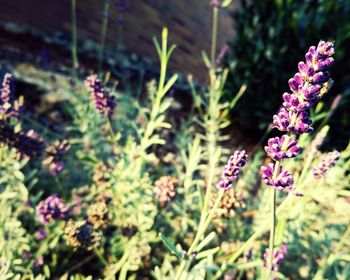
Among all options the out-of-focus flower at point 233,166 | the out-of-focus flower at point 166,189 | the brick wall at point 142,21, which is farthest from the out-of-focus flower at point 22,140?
the brick wall at point 142,21

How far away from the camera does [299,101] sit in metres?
0.99

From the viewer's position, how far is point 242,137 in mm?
4477

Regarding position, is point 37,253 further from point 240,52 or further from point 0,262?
point 240,52

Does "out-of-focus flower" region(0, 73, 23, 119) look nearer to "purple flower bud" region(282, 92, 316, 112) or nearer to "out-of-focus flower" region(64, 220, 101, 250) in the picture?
"out-of-focus flower" region(64, 220, 101, 250)

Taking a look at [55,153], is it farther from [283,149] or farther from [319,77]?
[319,77]

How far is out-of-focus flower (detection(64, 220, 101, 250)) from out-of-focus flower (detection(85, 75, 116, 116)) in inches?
21.1

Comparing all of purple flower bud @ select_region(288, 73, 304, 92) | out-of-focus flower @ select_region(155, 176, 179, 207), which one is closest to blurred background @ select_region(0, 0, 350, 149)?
out-of-focus flower @ select_region(155, 176, 179, 207)

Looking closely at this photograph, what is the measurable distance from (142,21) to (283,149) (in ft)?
17.7

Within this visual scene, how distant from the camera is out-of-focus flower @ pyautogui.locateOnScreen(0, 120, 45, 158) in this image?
173 cm

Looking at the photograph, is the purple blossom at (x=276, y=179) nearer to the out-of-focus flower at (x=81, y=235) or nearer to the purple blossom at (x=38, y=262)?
the out-of-focus flower at (x=81, y=235)

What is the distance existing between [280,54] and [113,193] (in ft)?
8.49

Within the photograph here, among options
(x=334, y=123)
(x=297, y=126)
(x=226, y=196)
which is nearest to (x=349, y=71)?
(x=334, y=123)

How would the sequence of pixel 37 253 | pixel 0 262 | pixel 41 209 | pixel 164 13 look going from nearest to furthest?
pixel 0 262
pixel 41 209
pixel 37 253
pixel 164 13

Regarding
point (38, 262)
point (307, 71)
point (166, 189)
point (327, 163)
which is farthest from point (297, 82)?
point (38, 262)
